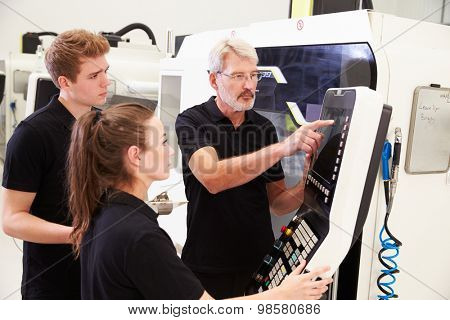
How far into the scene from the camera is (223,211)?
1677mm

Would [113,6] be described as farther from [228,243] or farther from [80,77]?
[228,243]

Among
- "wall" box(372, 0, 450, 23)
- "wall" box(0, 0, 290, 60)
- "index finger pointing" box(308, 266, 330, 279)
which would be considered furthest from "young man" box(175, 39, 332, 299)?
"wall" box(0, 0, 290, 60)

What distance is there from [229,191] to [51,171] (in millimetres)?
608

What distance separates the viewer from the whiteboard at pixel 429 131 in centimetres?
142

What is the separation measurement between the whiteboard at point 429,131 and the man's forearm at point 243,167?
43cm

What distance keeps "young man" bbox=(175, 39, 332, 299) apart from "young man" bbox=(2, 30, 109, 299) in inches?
15.2

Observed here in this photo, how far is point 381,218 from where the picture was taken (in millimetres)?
1415

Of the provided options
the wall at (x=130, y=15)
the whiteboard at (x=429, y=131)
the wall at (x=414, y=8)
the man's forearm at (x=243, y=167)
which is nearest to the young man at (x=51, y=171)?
the man's forearm at (x=243, y=167)

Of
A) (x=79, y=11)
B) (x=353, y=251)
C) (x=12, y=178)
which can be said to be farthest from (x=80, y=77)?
(x=79, y=11)

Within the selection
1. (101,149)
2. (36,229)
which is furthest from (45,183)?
(101,149)

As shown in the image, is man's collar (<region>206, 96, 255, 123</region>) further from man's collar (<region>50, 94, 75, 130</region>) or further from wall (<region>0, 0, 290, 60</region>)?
wall (<region>0, 0, 290, 60</region>)

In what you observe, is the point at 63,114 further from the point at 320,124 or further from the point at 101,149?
the point at 320,124

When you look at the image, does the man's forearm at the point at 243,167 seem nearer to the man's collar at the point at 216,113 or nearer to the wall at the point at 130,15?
the man's collar at the point at 216,113
